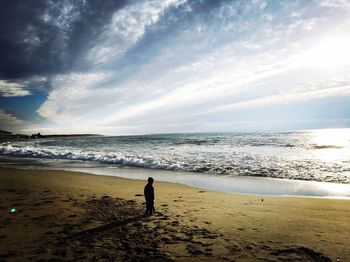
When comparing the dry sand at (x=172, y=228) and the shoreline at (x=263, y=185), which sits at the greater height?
the dry sand at (x=172, y=228)

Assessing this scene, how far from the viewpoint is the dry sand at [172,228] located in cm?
503

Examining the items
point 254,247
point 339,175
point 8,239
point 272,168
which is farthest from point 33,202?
point 339,175

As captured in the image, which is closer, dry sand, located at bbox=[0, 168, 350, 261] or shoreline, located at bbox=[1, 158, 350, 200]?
dry sand, located at bbox=[0, 168, 350, 261]

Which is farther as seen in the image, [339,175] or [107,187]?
[339,175]

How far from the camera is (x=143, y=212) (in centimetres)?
775

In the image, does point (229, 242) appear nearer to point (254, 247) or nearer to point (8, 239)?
point (254, 247)

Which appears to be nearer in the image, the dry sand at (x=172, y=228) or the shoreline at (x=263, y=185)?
the dry sand at (x=172, y=228)

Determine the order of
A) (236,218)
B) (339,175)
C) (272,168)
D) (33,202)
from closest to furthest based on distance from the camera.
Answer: (236,218) < (33,202) < (339,175) < (272,168)

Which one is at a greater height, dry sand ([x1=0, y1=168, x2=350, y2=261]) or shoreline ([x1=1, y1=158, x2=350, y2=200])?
dry sand ([x1=0, y1=168, x2=350, y2=261])

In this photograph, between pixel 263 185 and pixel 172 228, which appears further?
pixel 263 185

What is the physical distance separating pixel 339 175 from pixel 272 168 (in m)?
3.71

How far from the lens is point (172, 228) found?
20.9ft

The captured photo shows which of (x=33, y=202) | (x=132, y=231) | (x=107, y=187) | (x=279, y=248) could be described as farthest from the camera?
(x=107, y=187)

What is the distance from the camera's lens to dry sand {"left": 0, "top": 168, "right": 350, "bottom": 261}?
16.5ft
